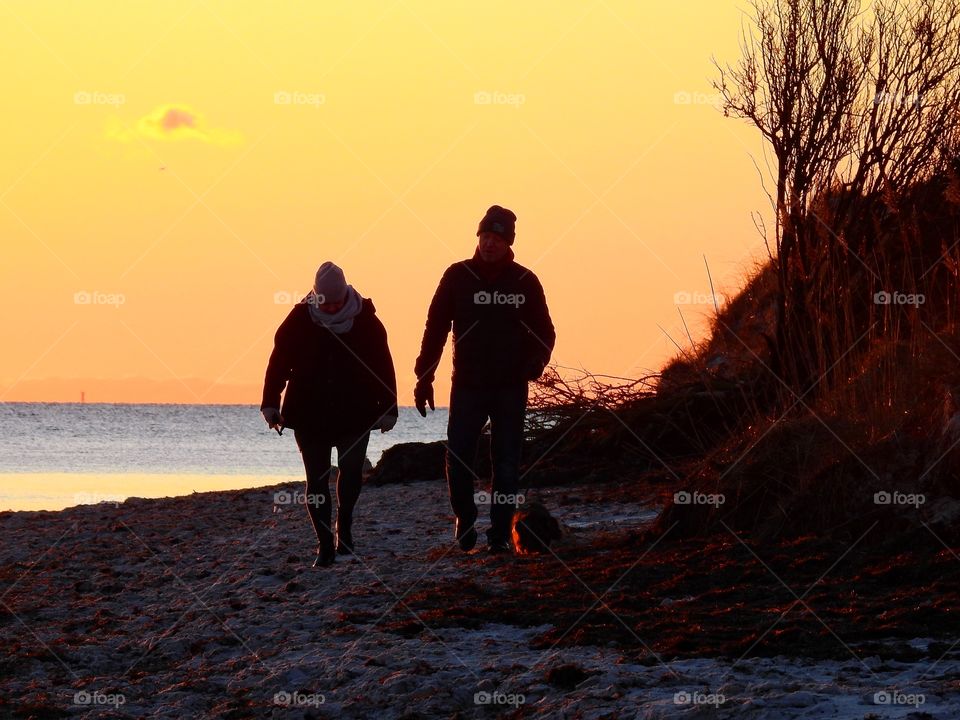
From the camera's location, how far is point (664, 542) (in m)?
7.94

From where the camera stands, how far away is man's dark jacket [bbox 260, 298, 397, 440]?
25.8 ft

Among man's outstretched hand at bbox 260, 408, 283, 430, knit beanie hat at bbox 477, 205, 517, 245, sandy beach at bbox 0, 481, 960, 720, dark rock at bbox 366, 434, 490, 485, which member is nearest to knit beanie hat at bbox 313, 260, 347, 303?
man's outstretched hand at bbox 260, 408, 283, 430

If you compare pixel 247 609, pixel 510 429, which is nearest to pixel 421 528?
pixel 510 429

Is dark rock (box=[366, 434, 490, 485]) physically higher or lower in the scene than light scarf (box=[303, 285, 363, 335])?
lower

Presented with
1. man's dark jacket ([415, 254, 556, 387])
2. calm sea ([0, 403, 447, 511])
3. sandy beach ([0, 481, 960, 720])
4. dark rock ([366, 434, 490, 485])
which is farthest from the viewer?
calm sea ([0, 403, 447, 511])

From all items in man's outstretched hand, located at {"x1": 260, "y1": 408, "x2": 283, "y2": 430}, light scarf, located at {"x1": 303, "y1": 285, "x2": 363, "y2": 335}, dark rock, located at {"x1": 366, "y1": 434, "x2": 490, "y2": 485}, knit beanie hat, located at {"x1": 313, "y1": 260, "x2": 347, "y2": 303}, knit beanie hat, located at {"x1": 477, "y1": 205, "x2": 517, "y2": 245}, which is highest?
knit beanie hat, located at {"x1": 477, "y1": 205, "x2": 517, "y2": 245}

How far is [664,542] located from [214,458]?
2386cm

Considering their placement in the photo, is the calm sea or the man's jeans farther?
the calm sea

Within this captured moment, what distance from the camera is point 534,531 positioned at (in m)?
8.06

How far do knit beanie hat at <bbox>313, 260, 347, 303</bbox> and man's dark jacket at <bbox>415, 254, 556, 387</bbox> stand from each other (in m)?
0.54

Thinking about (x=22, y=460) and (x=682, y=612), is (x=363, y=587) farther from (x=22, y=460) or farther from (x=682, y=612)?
(x=22, y=460)

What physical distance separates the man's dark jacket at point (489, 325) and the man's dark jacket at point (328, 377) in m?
0.29

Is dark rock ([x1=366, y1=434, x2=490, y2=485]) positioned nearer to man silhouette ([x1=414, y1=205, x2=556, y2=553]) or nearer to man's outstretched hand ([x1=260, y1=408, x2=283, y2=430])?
man silhouette ([x1=414, y1=205, x2=556, y2=553])

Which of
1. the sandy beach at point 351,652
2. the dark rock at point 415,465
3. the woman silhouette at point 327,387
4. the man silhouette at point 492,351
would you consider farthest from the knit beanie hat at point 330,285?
the dark rock at point 415,465
